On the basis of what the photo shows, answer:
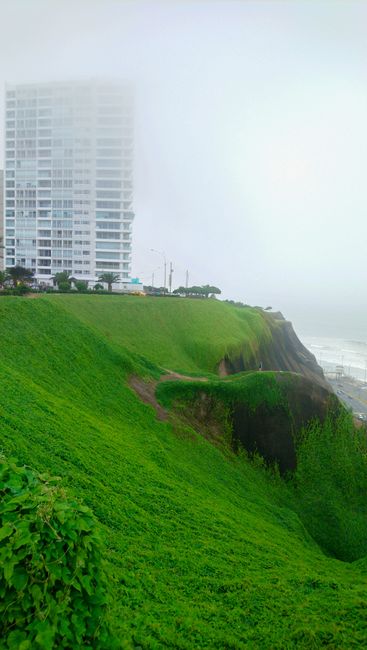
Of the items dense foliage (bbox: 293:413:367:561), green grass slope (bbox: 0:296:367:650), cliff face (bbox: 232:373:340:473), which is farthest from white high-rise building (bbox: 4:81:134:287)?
green grass slope (bbox: 0:296:367:650)

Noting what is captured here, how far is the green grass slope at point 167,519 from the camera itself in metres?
5.97

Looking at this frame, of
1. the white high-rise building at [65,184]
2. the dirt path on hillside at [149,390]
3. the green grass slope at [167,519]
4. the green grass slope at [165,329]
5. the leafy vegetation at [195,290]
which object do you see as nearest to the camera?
the green grass slope at [167,519]

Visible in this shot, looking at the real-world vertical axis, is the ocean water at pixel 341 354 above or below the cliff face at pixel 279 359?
below

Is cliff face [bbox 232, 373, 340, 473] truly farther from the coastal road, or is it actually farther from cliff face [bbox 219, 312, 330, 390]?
the coastal road

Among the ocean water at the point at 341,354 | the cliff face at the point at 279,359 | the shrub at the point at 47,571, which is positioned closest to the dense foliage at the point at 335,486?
the cliff face at the point at 279,359

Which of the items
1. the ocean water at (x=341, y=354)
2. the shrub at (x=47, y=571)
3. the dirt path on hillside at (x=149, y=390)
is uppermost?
the shrub at (x=47, y=571)

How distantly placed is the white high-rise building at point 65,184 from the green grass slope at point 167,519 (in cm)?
4947

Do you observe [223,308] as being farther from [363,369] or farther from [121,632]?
[363,369]

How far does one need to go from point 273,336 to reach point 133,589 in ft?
146

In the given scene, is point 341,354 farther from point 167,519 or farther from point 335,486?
point 167,519

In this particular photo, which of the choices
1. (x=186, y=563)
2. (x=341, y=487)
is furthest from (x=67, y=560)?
(x=341, y=487)

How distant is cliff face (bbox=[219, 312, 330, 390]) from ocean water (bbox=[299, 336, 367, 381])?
2043 cm

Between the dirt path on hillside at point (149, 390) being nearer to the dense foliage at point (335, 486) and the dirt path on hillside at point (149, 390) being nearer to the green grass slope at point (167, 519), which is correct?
the green grass slope at point (167, 519)

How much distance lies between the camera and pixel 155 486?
998 cm
